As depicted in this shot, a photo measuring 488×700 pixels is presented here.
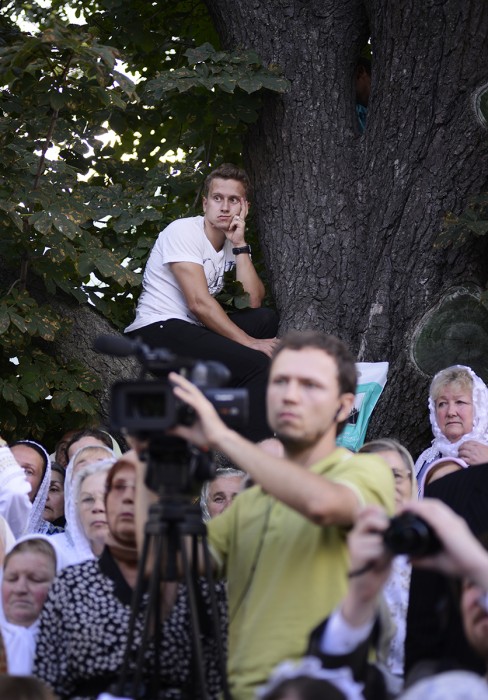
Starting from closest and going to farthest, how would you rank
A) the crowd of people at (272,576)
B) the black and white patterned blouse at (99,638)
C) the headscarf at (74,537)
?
the crowd of people at (272,576) → the black and white patterned blouse at (99,638) → the headscarf at (74,537)

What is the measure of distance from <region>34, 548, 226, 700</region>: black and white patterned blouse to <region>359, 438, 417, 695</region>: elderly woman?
798mm

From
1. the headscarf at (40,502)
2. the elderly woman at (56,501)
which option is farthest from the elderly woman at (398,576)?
the elderly woman at (56,501)

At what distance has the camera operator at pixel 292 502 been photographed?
3.03 meters

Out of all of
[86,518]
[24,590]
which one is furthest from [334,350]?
[86,518]

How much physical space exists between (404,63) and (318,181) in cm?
85

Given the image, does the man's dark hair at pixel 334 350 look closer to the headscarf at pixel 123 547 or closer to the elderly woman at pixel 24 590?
the headscarf at pixel 123 547

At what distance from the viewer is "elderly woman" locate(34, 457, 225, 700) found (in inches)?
141

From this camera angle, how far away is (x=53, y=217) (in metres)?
6.46

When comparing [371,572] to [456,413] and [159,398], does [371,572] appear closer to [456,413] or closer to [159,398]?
[159,398]

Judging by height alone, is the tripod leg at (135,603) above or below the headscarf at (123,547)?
below

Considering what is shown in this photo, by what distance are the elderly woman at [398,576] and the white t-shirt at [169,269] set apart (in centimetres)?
189

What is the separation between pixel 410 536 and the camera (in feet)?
8.89

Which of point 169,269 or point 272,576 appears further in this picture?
point 169,269

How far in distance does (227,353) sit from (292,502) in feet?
11.5
